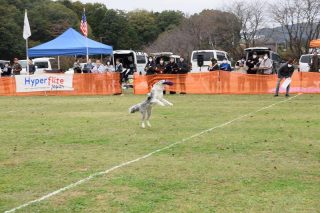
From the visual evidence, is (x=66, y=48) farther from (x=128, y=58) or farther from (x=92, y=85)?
(x=128, y=58)

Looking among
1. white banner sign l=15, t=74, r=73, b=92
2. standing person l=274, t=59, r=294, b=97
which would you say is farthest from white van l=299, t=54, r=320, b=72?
white banner sign l=15, t=74, r=73, b=92

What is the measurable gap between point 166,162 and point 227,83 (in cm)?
1635

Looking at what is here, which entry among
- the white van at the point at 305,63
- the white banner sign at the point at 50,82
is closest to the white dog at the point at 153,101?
the white banner sign at the point at 50,82

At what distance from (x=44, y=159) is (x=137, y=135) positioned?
294 cm

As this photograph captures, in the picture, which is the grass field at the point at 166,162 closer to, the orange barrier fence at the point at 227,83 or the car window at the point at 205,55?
the orange barrier fence at the point at 227,83

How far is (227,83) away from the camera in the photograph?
24297 millimetres

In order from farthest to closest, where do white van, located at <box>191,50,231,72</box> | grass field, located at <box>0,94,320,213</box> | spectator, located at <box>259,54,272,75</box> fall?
white van, located at <box>191,50,231,72</box>
spectator, located at <box>259,54,272,75</box>
grass field, located at <box>0,94,320,213</box>

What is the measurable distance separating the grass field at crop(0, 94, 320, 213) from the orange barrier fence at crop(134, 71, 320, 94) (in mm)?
8116

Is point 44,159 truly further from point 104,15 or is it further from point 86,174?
point 104,15

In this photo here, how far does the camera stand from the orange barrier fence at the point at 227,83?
23.3 meters

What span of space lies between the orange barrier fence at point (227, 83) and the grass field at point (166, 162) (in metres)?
8.12

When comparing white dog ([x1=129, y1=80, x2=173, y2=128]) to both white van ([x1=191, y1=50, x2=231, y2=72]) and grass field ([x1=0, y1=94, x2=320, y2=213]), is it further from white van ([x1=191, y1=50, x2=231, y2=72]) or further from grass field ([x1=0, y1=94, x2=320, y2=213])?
white van ([x1=191, y1=50, x2=231, y2=72])

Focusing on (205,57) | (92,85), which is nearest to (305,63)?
(205,57)

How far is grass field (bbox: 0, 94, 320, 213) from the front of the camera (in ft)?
20.1
